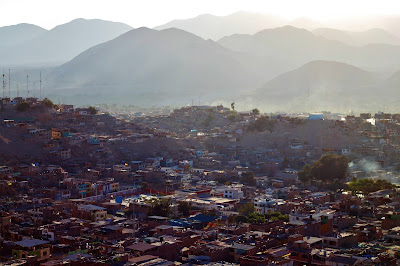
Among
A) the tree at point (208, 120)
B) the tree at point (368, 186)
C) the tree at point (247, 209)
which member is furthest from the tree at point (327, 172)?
the tree at point (208, 120)

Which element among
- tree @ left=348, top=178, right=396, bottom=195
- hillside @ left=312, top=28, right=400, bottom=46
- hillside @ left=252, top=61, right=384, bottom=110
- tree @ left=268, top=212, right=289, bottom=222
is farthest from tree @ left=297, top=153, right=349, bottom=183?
hillside @ left=312, top=28, right=400, bottom=46

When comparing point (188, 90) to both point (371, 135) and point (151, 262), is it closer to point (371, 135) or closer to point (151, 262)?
point (371, 135)

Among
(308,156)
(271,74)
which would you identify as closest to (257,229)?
(308,156)

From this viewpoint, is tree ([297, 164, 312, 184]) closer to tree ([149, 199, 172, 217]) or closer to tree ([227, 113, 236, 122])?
tree ([149, 199, 172, 217])

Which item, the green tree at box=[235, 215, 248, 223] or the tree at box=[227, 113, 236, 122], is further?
the tree at box=[227, 113, 236, 122]

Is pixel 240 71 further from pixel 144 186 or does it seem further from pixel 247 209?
pixel 247 209

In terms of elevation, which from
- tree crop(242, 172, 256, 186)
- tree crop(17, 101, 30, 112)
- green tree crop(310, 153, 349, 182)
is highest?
tree crop(17, 101, 30, 112)
